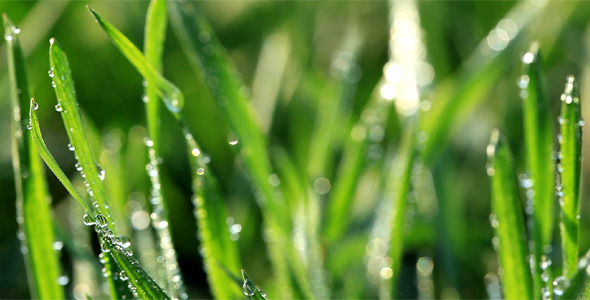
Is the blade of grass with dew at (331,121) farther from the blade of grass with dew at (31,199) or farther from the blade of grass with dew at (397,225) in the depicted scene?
the blade of grass with dew at (31,199)

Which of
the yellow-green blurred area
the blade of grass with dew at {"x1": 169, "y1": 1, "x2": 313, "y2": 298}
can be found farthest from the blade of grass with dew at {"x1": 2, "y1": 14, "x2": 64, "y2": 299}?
the blade of grass with dew at {"x1": 169, "y1": 1, "x2": 313, "y2": 298}

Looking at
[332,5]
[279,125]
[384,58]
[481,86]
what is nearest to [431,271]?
[481,86]

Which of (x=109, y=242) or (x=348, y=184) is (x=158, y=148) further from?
(x=348, y=184)

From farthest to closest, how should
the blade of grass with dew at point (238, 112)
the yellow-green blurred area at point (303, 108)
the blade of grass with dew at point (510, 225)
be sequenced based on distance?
1. the yellow-green blurred area at point (303, 108)
2. the blade of grass with dew at point (238, 112)
3. the blade of grass with dew at point (510, 225)

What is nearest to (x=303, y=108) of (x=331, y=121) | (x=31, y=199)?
(x=331, y=121)

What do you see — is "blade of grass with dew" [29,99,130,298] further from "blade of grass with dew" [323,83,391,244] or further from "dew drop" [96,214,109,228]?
"blade of grass with dew" [323,83,391,244]

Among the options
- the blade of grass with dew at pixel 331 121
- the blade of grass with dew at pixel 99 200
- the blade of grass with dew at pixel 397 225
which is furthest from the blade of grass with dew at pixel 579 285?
the blade of grass with dew at pixel 331 121
